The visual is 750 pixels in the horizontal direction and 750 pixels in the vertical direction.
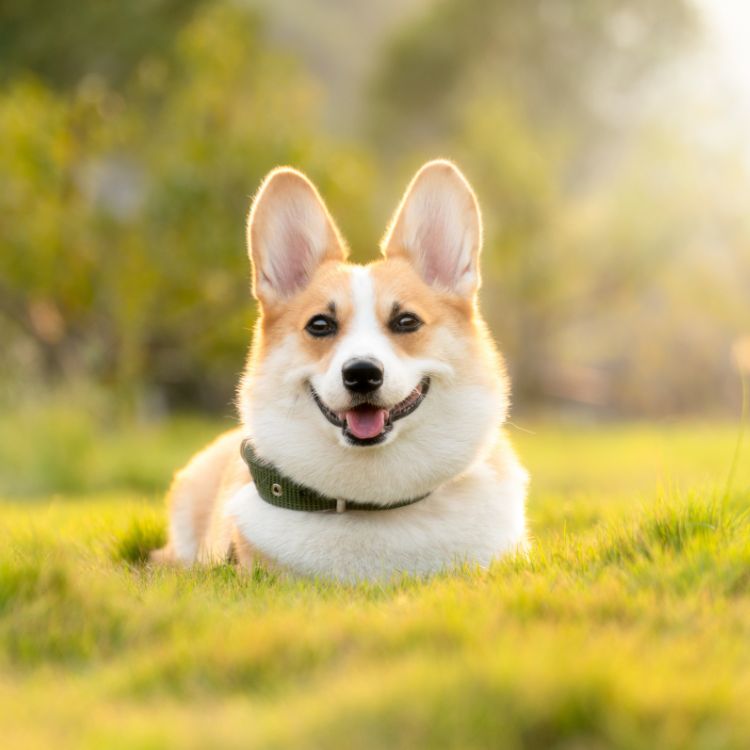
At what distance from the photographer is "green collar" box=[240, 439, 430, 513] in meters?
3.71

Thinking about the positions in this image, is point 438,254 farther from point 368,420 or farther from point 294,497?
point 294,497

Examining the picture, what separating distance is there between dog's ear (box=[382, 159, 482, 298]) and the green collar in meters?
0.96


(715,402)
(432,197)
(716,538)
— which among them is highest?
(432,197)

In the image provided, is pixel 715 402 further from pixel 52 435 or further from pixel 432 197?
pixel 432 197

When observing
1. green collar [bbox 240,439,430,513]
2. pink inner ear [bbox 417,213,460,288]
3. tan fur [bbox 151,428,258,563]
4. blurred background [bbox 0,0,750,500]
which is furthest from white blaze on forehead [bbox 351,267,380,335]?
blurred background [bbox 0,0,750,500]

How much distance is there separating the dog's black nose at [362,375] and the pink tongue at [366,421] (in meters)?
0.14

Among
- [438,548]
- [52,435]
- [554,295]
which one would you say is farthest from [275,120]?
[438,548]

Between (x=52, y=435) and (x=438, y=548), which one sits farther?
(x=52, y=435)

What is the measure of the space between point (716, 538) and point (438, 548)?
985 millimetres

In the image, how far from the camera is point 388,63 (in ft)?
83.1

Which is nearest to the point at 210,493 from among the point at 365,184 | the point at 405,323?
the point at 405,323

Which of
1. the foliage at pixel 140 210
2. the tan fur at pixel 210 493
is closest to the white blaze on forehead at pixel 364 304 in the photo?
the tan fur at pixel 210 493

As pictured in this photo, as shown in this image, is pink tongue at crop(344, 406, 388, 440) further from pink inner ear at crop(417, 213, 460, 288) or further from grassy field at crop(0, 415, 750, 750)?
pink inner ear at crop(417, 213, 460, 288)

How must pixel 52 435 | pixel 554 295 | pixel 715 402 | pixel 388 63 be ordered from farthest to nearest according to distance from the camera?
pixel 388 63
pixel 715 402
pixel 554 295
pixel 52 435
